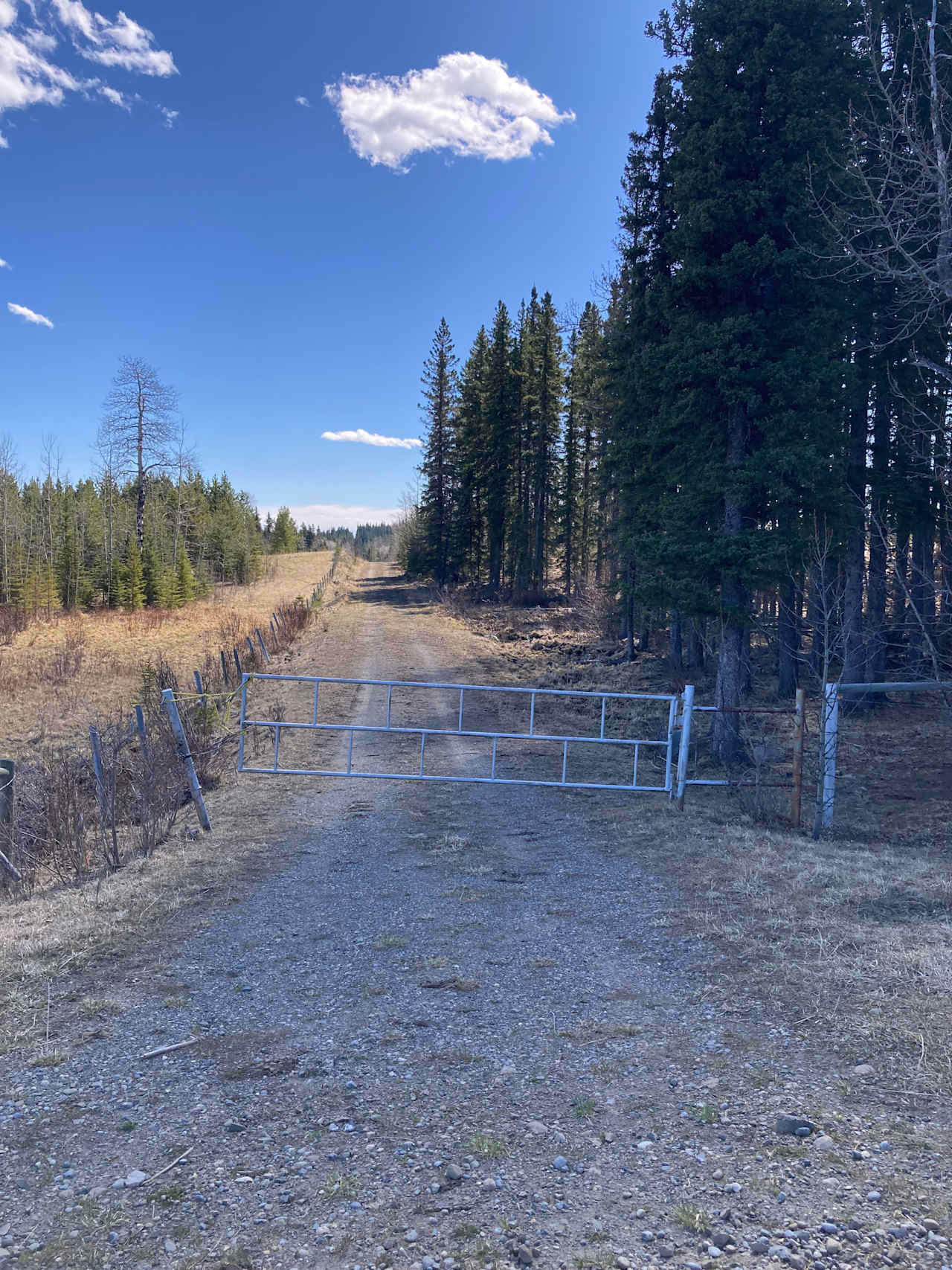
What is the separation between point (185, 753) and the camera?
885 cm

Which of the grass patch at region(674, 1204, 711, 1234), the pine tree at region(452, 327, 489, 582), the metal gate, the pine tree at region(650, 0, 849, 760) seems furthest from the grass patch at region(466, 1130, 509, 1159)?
the pine tree at region(452, 327, 489, 582)

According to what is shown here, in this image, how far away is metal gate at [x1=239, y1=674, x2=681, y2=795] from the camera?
1118cm

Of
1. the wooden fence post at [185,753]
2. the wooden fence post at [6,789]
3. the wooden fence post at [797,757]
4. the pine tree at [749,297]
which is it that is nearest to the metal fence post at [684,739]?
the wooden fence post at [797,757]

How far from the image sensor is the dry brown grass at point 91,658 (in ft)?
64.2

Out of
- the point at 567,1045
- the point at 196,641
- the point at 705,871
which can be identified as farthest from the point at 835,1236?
the point at 196,641

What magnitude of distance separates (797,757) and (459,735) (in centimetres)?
545

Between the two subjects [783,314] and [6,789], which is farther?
[783,314]

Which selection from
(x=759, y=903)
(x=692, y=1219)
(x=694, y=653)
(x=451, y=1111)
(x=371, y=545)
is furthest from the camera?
(x=371, y=545)

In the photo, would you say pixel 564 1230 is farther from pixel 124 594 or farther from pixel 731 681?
pixel 124 594

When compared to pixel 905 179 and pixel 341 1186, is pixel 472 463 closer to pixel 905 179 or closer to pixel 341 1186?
pixel 905 179

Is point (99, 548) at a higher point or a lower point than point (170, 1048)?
higher

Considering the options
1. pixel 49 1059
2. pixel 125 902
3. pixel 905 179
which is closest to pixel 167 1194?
pixel 49 1059

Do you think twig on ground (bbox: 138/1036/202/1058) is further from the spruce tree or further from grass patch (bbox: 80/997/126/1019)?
the spruce tree

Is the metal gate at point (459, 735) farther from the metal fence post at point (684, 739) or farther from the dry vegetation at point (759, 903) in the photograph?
the dry vegetation at point (759, 903)
